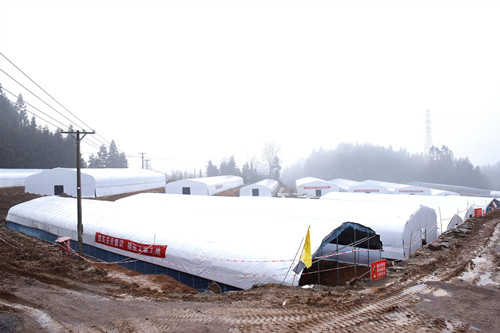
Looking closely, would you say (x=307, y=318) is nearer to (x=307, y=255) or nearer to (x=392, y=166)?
(x=307, y=255)

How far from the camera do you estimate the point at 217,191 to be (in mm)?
43125

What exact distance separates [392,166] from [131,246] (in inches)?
4120

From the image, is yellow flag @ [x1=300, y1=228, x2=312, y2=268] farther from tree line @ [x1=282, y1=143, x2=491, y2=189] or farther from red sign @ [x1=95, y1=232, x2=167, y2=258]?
tree line @ [x1=282, y1=143, x2=491, y2=189]

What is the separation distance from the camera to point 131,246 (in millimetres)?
11492

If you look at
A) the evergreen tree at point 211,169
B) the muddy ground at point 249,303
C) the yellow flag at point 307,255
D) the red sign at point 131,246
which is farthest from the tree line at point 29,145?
the yellow flag at point 307,255

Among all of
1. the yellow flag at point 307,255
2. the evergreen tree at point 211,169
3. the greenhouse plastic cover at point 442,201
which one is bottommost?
the greenhouse plastic cover at point 442,201

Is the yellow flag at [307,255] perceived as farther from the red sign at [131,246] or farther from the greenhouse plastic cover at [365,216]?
the red sign at [131,246]

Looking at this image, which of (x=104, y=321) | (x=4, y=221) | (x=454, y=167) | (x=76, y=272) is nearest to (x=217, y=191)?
(x=4, y=221)

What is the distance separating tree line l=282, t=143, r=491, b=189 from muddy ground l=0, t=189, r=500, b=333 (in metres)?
89.0

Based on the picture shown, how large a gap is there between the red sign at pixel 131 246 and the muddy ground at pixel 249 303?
94 cm

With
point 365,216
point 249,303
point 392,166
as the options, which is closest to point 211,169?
point 392,166

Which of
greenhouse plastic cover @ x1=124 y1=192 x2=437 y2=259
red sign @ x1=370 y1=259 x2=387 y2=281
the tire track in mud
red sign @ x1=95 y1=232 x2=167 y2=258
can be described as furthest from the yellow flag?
red sign @ x1=95 y1=232 x2=167 y2=258

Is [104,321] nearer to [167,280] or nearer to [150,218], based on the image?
[167,280]

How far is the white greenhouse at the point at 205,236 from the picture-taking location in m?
8.44
